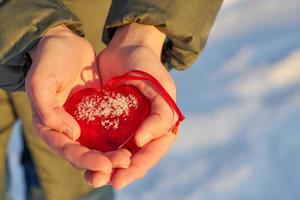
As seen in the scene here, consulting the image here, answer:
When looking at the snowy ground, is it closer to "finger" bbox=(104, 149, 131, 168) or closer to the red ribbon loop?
the red ribbon loop

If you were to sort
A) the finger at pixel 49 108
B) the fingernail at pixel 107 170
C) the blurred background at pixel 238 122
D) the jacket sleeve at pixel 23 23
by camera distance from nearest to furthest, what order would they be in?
the fingernail at pixel 107 170 → the finger at pixel 49 108 → the jacket sleeve at pixel 23 23 → the blurred background at pixel 238 122

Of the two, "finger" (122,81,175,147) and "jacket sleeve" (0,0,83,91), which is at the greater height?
"jacket sleeve" (0,0,83,91)

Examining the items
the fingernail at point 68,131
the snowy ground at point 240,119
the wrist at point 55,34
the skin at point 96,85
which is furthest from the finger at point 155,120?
the snowy ground at point 240,119

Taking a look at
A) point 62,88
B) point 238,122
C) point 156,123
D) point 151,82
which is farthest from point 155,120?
point 238,122

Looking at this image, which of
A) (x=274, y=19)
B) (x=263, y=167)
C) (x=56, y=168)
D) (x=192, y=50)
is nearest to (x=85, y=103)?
(x=192, y=50)

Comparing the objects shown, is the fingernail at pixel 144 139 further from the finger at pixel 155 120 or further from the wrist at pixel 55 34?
the wrist at pixel 55 34

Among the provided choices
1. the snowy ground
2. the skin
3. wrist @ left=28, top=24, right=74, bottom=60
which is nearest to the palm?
the skin

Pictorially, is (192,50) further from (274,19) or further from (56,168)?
(274,19)
